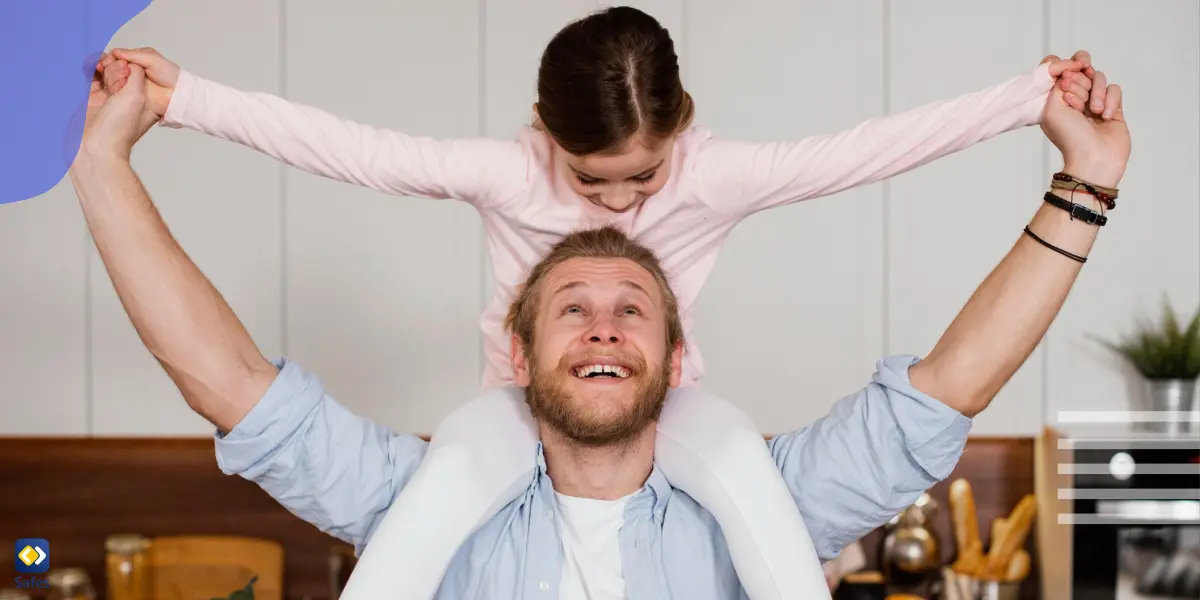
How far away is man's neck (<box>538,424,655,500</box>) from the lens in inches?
61.5

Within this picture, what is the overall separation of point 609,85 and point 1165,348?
A: 186 centimetres

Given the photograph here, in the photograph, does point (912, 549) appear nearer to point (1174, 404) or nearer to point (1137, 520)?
point (1137, 520)

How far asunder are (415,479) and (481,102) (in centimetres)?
159

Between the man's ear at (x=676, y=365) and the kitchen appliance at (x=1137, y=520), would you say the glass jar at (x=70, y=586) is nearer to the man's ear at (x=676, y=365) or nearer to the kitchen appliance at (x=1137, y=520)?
the man's ear at (x=676, y=365)

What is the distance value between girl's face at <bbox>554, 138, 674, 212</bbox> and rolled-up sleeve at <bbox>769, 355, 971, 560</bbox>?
39 cm

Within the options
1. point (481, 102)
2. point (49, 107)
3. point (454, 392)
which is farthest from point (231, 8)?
point (49, 107)

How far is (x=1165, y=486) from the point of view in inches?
103

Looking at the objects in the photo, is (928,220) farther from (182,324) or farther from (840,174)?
(182,324)

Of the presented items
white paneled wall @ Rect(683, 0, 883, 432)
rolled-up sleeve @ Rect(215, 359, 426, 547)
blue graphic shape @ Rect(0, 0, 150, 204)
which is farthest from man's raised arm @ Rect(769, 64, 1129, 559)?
white paneled wall @ Rect(683, 0, 883, 432)

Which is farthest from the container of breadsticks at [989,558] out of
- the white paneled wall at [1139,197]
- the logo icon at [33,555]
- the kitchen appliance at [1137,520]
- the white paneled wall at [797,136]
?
the logo icon at [33,555]

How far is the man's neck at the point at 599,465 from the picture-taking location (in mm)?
1562

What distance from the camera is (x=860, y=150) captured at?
159 centimetres

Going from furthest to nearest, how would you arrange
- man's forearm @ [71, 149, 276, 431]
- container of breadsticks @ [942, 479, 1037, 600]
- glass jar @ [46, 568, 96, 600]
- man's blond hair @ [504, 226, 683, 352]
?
container of breadsticks @ [942, 479, 1037, 600] → glass jar @ [46, 568, 96, 600] → man's blond hair @ [504, 226, 683, 352] → man's forearm @ [71, 149, 276, 431]

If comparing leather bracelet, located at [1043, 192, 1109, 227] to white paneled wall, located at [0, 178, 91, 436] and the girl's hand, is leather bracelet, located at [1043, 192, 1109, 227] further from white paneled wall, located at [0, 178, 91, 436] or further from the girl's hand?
white paneled wall, located at [0, 178, 91, 436]
